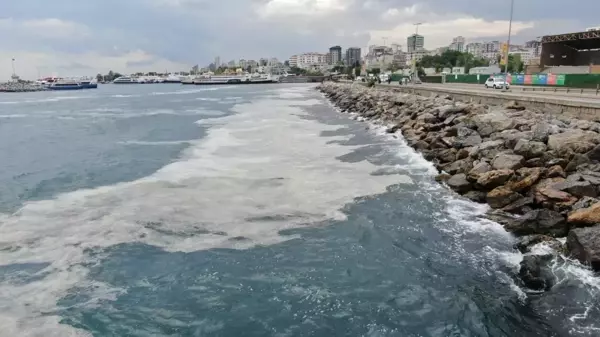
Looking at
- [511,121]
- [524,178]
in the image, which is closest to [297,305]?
[524,178]

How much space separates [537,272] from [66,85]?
525ft

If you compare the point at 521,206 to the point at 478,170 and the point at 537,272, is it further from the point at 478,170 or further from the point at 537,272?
the point at 537,272

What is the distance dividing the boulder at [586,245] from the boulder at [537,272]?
0.45 metres

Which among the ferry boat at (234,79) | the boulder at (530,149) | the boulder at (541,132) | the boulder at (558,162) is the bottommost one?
the ferry boat at (234,79)

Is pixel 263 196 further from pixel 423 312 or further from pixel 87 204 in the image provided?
pixel 423 312

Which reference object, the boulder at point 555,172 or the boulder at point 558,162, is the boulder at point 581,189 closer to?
the boulder at point 555,172

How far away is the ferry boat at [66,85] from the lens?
142 m

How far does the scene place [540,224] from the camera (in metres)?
9.76

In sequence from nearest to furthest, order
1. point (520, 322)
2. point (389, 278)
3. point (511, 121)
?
point (520, 322)
point (389, 278)
point (511, 121)

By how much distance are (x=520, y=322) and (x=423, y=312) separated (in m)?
1.41

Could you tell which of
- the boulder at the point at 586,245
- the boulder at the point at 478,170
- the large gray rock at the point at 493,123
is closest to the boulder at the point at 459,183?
the boulder at the point at 478,170

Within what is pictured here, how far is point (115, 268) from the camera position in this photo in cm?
875

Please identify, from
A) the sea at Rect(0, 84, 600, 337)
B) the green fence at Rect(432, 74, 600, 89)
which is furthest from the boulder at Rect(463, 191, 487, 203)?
the green fence at Rect(432, 74, 600, 89)

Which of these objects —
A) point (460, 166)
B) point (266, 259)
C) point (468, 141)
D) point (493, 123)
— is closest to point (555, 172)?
point (460, 166)
